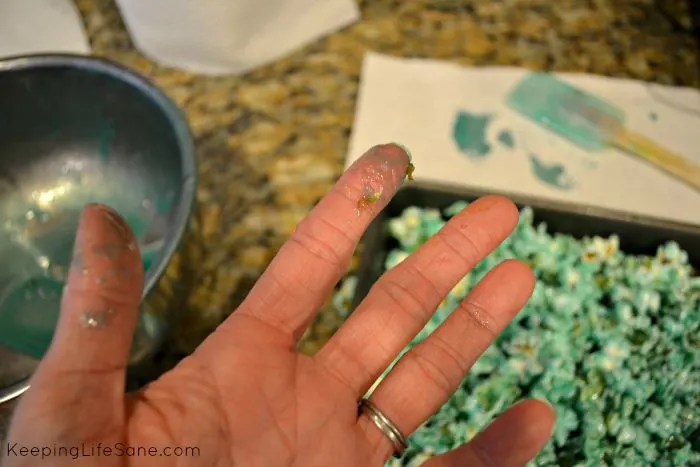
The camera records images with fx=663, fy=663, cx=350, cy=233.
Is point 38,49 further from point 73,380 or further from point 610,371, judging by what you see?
point 610,371

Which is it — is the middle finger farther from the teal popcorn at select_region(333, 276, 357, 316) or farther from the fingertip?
the teal popcorn at select_region(333, 276, 357, 316)

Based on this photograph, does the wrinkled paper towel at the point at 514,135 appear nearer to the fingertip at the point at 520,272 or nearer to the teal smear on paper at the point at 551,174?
the teal smear on paper at the point at 551,174

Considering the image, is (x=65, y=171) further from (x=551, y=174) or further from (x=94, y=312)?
(x=551, y=174)

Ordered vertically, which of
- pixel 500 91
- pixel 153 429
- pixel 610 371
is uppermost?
pixel 153 429

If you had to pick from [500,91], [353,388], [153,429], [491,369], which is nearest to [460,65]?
[500,91]

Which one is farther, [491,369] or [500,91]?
[500,91]

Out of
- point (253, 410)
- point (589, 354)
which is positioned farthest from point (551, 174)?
point (253, 410)
